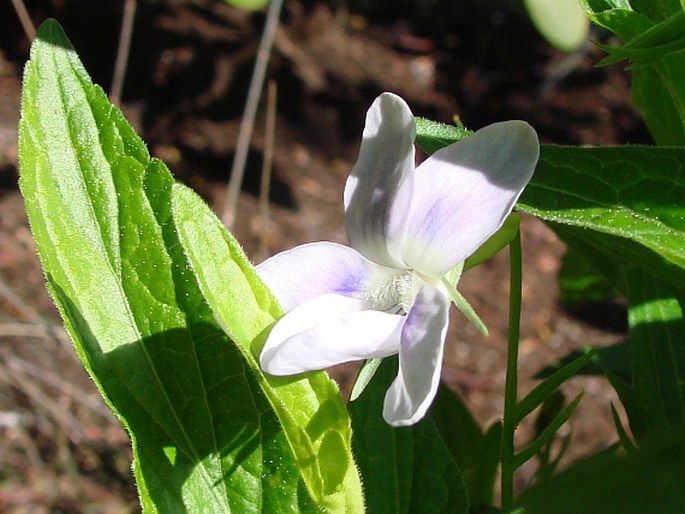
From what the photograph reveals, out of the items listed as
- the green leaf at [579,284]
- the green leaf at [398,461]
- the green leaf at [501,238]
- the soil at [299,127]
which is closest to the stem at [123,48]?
the soil at [299,127]

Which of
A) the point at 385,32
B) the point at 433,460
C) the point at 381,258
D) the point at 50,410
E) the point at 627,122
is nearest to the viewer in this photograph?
the point at 381,258

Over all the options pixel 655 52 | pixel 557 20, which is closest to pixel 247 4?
pixel 557 20

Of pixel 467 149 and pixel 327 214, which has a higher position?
pixel 467 149

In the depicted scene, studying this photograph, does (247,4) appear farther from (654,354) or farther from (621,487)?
(621,487)

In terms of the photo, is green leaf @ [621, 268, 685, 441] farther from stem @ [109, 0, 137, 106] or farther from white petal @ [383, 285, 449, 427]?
stem @ [109, 0, 137, 106]

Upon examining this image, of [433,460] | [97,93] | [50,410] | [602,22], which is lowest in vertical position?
[50,410]

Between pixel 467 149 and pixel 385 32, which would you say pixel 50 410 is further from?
pixel 385 32

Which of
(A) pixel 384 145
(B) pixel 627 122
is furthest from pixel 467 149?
(B) pixel 627 122

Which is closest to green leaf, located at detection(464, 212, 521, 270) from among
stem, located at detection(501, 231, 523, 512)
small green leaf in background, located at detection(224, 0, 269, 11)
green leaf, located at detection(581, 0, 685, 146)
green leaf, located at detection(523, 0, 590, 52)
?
stem, located at detection(501, 231, 523, 512)
